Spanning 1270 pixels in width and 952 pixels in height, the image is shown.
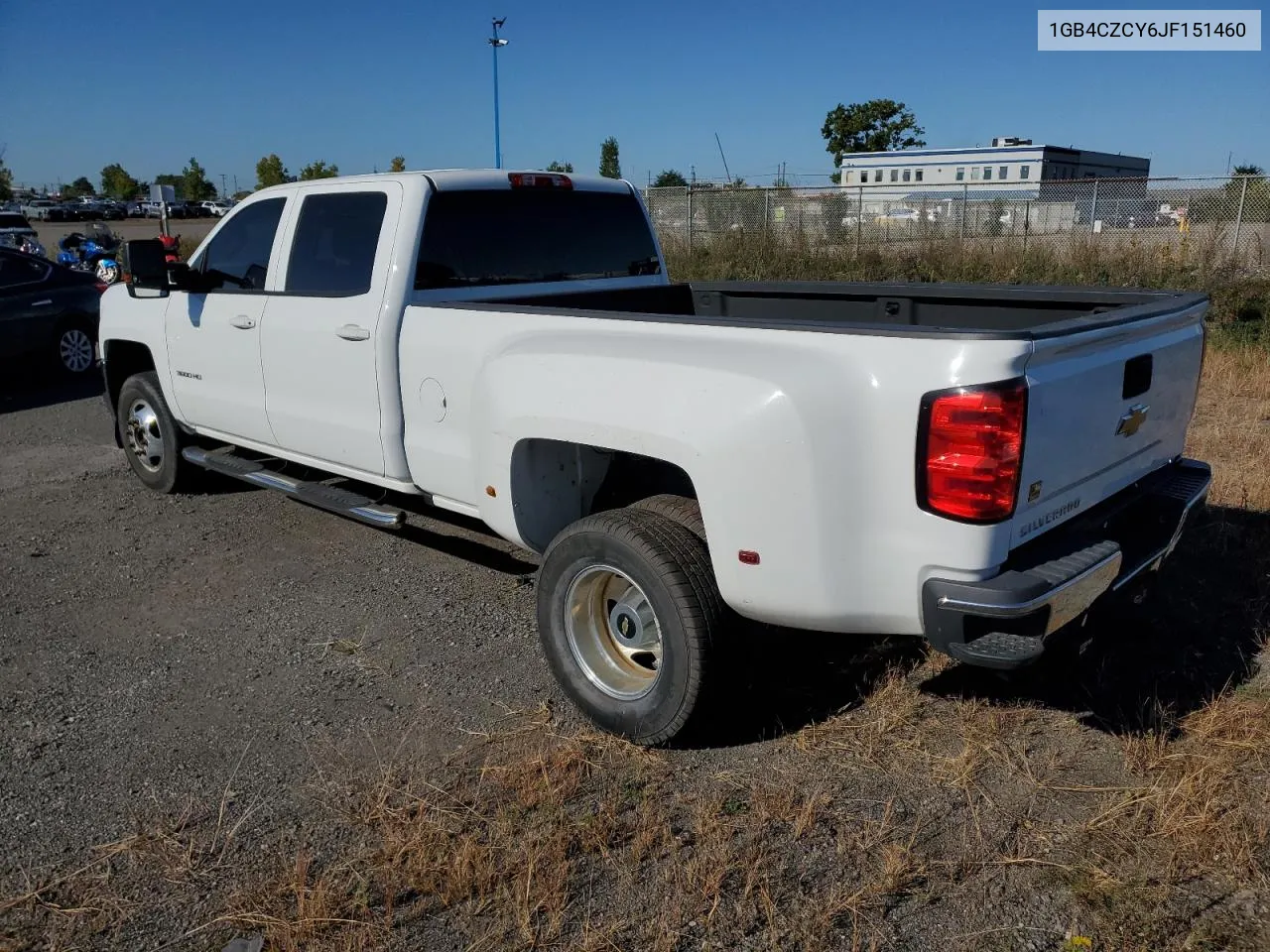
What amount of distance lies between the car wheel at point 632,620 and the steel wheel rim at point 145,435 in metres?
4.02

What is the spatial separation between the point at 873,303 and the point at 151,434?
478cm

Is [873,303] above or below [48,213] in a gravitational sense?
below

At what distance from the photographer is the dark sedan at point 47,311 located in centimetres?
1074

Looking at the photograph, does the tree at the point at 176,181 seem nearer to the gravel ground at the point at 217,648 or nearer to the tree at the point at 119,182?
the tree at the point at 119,182

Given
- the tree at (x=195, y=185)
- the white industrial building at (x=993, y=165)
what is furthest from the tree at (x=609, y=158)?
the tree at (x=195, y=185)

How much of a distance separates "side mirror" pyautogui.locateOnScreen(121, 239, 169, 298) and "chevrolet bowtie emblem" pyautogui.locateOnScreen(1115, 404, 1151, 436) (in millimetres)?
4760

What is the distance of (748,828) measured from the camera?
3.18m

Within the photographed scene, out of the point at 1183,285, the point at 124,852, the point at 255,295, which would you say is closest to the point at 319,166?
the point at 1183,285

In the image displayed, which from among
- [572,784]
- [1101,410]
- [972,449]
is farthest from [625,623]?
[1101,410]

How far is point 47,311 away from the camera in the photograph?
1105 centimetres

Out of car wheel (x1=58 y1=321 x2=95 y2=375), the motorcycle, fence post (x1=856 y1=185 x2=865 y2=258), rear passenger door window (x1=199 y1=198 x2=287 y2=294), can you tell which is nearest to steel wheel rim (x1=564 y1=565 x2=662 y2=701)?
rear passenger door window (x1=199 y1=198 x2=287 y2=294)

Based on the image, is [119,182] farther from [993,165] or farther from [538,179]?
[538,179]

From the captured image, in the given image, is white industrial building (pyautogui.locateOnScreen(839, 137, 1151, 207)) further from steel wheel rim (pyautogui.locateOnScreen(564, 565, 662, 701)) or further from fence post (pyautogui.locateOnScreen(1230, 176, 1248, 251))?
steel wheel rim (pyautogui.locateOnScreen(564, 565, 662, 701))

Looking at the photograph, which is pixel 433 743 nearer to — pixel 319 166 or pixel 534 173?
pixel 534 173
